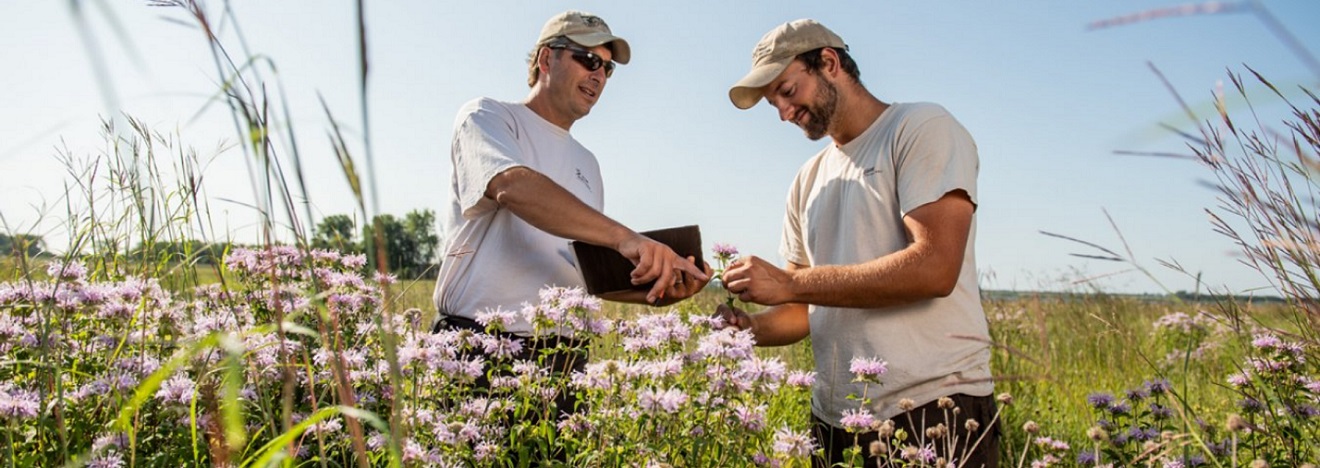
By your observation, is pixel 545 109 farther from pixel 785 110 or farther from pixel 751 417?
pixel 751 417

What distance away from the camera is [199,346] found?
89 cm

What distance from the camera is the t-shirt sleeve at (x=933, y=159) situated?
2.80 m

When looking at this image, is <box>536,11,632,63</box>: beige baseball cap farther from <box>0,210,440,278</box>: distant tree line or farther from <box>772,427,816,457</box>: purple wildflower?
<box>772,427,816,457</box>: purple wildflower

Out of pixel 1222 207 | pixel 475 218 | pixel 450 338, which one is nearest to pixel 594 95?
pixel 475 218

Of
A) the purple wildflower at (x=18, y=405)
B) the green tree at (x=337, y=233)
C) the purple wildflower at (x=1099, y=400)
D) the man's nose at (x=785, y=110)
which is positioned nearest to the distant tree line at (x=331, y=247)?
the green tree at (x=337, y=233)

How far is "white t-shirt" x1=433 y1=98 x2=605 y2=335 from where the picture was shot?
9.86 feet

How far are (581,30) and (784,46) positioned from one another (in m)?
0.86

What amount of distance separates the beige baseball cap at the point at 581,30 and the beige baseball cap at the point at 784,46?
58 centimetres

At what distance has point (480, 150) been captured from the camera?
2979 millimetres

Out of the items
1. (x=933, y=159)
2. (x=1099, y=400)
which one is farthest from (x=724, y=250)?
(x=1099, y=400)

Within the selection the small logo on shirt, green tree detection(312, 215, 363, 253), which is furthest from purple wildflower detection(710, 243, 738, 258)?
green tree detection(312, 215, 363, 253)

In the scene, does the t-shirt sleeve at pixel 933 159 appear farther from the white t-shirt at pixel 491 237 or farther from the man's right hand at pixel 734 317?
the white t-shirt at pixel 491 237

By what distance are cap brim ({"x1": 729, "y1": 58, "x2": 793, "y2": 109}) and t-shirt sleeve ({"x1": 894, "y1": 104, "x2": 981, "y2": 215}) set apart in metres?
0.62

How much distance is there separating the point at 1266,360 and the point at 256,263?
3.41 m
